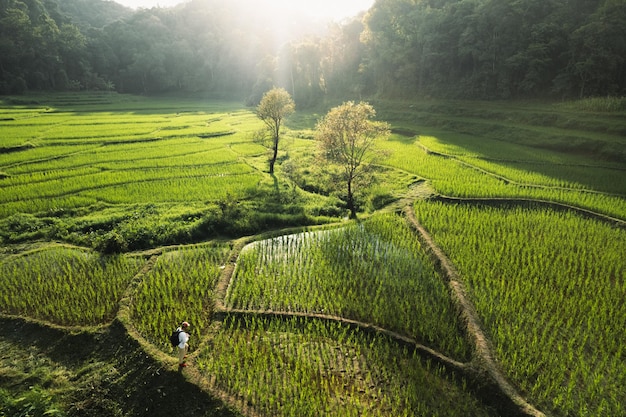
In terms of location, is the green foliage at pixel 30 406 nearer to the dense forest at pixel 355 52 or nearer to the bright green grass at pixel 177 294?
the bright green grass at pixel 177 294

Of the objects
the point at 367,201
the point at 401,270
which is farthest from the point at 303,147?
the point at 401,270

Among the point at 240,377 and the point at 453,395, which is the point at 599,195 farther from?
the point at 240,377

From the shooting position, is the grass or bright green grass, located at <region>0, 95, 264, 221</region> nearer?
the grass

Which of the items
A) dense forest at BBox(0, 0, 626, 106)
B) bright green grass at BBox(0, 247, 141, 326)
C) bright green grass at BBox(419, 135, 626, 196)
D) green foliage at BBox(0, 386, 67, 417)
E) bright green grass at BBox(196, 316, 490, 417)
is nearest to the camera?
green foliage at BBox(0, 386, 67, 417)

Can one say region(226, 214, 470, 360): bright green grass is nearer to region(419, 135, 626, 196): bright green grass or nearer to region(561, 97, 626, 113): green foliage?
region(419, 135, 626, 196): bright green grass

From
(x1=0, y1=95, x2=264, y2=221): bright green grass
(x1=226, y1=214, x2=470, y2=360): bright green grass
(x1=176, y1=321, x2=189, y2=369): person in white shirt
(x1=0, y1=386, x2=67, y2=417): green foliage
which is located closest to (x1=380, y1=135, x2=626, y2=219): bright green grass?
(x1=226, y1=214, x2=470, y2=360): bright green grass

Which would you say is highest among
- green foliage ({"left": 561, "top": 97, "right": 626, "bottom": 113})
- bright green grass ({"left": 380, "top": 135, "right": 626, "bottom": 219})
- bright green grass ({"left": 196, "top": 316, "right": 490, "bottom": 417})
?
green foliage ({"left": 561, "top": 97, "right": 626, "bottom": 113})

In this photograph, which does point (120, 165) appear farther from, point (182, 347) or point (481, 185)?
point (481, 185)
